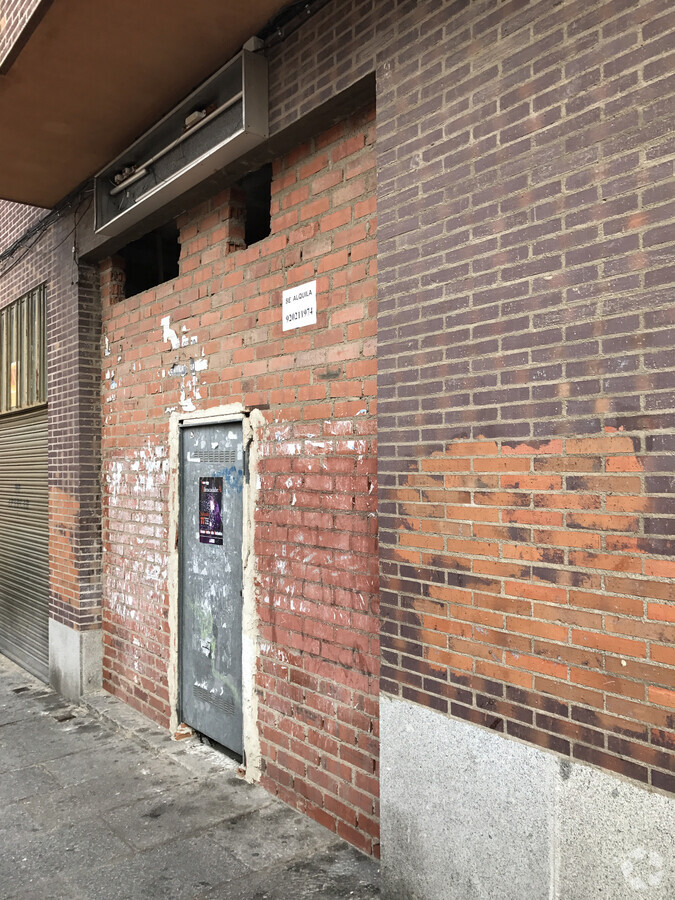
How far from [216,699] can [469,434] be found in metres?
3.15

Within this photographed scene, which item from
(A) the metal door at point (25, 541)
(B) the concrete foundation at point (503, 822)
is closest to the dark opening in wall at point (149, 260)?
(A) the metal door at point (25, 541)

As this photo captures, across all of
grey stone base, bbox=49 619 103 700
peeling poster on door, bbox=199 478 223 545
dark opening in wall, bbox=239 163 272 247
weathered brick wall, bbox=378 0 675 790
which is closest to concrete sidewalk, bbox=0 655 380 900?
grey stone base, bbox=49 619 103 700

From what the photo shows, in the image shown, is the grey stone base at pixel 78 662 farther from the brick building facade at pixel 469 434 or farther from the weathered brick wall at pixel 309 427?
the brick building facade at pixel 469 434

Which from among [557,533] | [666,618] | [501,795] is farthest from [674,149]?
[501,795]

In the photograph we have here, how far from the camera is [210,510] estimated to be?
5176 millimetres

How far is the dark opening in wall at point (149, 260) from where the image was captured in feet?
22.3

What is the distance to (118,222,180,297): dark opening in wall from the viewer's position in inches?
267

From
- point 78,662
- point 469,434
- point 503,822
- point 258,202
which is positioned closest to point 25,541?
point 78,662

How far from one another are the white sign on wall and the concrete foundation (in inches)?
89.1

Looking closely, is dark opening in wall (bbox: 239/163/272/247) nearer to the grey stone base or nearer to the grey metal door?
the grey metal door

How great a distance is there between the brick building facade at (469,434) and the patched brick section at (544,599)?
1 centimetres

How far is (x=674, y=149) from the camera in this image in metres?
2.35

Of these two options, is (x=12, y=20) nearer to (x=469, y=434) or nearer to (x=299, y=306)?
(x=299, y=306)

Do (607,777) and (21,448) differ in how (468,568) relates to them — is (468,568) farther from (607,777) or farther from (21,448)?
(21,448)
